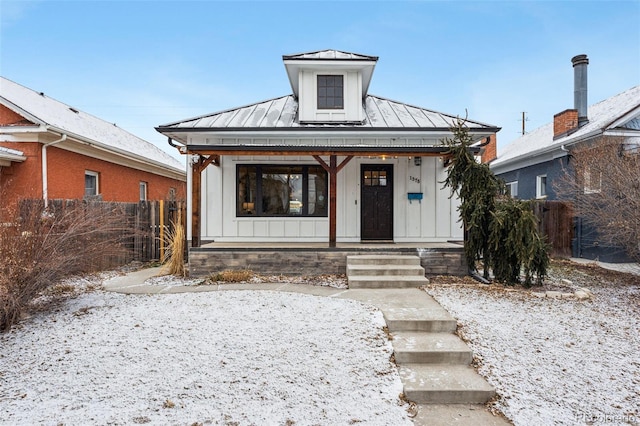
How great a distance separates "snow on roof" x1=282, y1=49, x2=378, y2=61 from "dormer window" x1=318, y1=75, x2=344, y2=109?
0.48 metres

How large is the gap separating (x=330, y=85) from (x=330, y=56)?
2.78 ft

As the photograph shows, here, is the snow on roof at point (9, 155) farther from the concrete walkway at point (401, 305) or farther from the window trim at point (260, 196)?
the window trim at point (260, 196)

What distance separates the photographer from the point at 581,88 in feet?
39.8

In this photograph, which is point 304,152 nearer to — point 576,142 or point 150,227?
point 150,227

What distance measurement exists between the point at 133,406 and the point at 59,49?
19.2 m

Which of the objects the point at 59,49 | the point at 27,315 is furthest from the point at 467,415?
the point at 59,49

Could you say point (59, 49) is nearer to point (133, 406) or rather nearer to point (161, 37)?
point (161, 37)

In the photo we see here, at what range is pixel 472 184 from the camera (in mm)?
6715

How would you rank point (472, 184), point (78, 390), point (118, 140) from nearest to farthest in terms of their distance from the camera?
1. point (78, 390)
2. point (472, 184)
3. point (118, 140)

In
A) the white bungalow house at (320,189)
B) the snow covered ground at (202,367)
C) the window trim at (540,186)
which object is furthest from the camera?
the window trim at (540,186)

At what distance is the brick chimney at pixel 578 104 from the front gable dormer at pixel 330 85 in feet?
25.3

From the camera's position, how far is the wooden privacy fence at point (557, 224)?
1071 cm

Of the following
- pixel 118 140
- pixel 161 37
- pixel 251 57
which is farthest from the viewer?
pixel 251 57

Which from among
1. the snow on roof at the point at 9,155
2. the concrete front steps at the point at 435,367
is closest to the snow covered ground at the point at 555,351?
the concrete front steps at the point at 435,367
